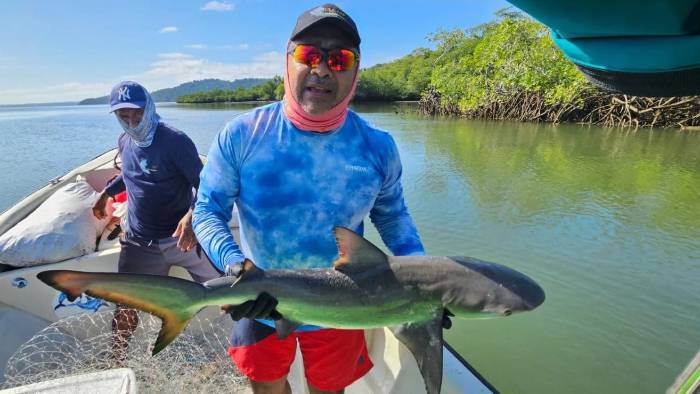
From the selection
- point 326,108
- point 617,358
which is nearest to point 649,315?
point 617,358

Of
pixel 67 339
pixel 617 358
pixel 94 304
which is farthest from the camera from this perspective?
pixel 617 358

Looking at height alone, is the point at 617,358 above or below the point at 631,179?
below

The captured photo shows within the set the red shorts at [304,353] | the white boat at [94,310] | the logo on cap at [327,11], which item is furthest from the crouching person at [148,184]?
the logo on cap at [327,11]

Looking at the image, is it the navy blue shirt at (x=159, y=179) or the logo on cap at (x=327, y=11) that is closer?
the logo on cap at (x=327, y=11)

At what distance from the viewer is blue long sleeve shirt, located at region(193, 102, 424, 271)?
207 cm

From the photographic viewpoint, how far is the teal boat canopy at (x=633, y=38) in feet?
3.50

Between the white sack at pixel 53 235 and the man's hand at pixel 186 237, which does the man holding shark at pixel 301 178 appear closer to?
the man's hand at pixel 186 237

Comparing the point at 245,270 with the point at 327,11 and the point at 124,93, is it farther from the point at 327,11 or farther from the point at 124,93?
the point at 124,93

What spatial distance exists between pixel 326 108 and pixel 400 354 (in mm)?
1931

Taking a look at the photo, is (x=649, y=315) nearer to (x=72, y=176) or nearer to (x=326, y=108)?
(x=326, y=108)

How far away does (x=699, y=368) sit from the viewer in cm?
133

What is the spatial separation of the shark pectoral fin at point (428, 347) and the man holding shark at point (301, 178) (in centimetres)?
49

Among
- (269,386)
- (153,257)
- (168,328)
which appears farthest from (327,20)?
(153,257)

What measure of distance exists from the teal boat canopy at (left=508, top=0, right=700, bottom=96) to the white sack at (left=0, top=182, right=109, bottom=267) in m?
4.44
